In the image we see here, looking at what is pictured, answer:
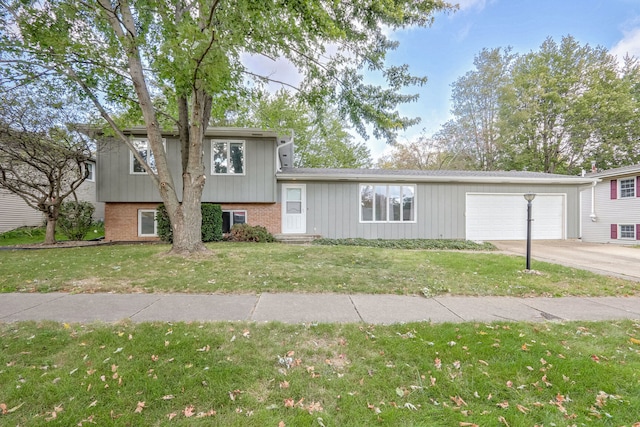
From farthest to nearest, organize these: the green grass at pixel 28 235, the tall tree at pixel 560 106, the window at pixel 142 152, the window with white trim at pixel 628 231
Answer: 1. the tall tree at pixel 560 106
2. the window with white trim at pixel 628 231
3. the green grass at pixel 28 235
4. the window at pixel 142 152

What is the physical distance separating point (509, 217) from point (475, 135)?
1249 centimetres

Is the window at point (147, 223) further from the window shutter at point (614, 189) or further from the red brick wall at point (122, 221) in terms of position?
the window shutter at point (614, 189)

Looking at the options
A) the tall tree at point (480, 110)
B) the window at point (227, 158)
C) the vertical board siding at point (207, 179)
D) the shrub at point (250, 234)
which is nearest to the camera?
the shrub at point (250, 234)

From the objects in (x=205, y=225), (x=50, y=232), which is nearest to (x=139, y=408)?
(x=205, y=225)

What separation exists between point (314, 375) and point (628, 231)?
17.7m

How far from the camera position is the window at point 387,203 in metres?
11.5

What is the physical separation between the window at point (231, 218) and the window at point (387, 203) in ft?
16.6

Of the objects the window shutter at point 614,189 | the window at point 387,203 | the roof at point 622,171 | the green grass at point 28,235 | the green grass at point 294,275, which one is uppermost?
the roof at point 622,171

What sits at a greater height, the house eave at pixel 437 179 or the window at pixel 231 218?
the house eave at pixel 437 179

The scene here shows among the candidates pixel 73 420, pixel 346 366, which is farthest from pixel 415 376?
pixel 73 420

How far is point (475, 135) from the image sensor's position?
2180 cm

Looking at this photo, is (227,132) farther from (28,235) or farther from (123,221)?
(28,235)

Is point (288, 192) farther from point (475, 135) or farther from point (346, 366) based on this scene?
point (475, 135)

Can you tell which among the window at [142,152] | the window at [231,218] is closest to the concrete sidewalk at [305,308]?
the window at [231,218]
